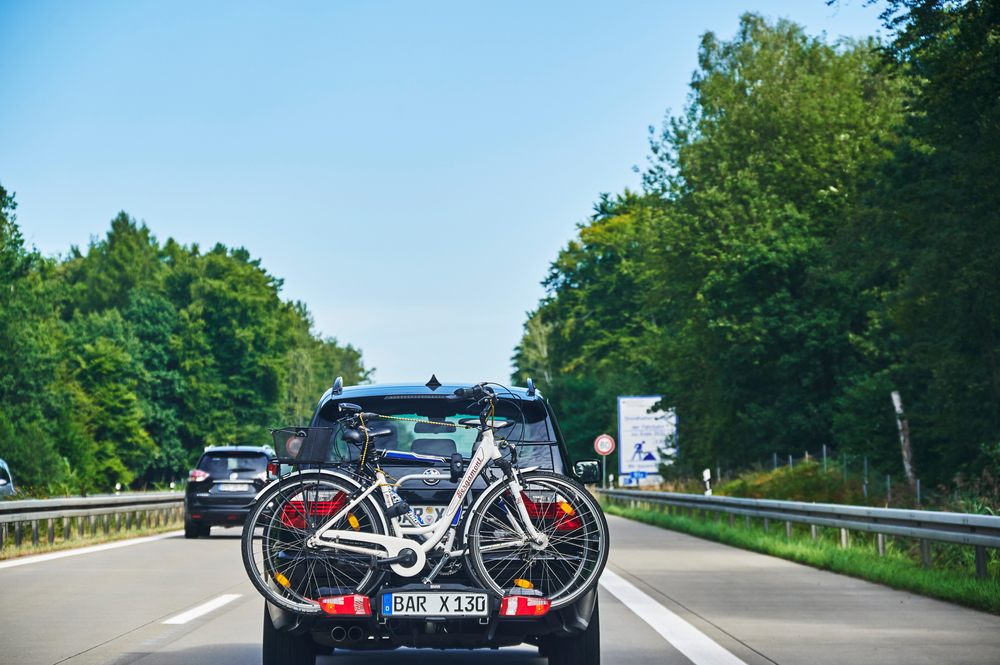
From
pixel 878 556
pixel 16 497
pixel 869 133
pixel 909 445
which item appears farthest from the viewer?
pixel 869 133

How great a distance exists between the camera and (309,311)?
147 meters

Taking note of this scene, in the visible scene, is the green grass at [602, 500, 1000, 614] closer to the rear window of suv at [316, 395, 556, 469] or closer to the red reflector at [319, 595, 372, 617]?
the rear window of suv at [316, 395, 556, 469]

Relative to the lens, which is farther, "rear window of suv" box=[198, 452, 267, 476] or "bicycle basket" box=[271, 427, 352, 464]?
"rear window of suv" box=[198, 452, 267, 476]

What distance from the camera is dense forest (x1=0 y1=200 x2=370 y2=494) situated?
64500mm

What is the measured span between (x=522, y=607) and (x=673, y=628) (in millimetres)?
4245

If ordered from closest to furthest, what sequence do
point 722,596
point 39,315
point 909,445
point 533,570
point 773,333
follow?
point 533,570 < point 722,596 < point 909,445 < point 773,333 < point 39,315

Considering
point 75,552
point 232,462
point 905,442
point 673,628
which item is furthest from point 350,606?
point 905,442

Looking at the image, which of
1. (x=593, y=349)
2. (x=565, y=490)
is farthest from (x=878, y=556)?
(x=593, y=349)

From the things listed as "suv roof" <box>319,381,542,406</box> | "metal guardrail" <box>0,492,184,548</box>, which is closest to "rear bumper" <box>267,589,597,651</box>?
"suv roof" <box>319,381,542,406</box>

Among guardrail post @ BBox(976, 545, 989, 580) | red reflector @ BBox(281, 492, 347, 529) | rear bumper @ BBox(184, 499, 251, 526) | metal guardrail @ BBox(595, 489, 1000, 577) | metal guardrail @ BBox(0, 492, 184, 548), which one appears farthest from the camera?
rear bumper @ BBox(184, 499, 251, 526)

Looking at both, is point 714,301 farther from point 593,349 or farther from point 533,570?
point 533,570

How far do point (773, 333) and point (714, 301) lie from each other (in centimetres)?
222

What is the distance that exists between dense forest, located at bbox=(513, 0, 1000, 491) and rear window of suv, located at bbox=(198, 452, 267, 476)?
43.8ft

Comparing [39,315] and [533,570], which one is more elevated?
[39,315]
